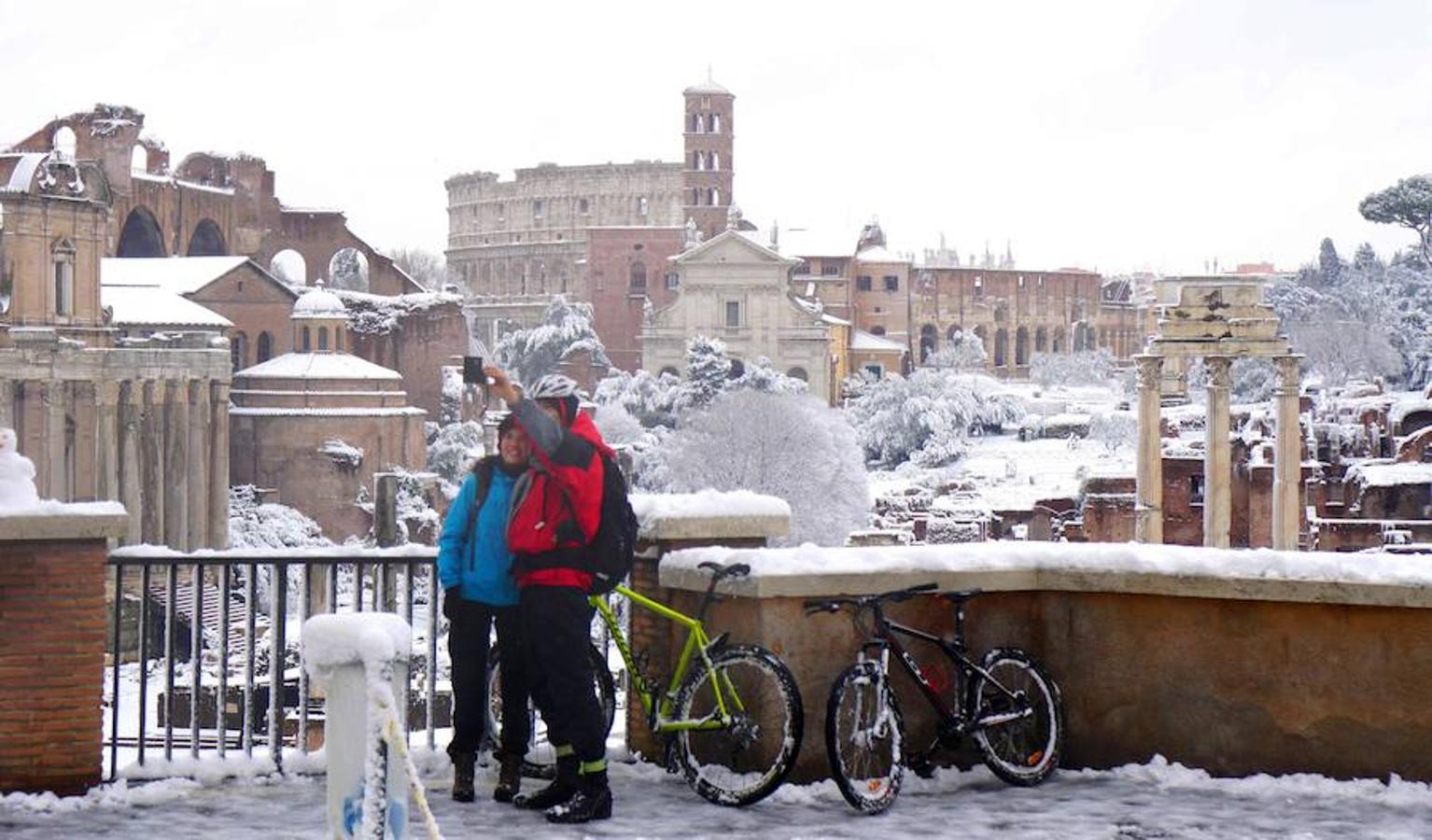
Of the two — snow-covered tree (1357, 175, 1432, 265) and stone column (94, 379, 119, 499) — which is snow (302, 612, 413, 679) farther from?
snow-covered tree (1357, 175, 1432, 265)

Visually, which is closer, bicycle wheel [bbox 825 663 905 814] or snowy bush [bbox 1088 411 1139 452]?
bicycle wheel [bbox 825 663 905 814]

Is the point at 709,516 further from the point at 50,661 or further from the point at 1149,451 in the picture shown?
the point at 1149,451

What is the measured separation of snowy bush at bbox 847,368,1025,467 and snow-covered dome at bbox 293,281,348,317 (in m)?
18.5

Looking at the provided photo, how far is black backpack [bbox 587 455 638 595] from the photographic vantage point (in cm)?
700

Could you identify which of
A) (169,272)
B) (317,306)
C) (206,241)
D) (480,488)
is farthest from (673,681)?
(206,241)

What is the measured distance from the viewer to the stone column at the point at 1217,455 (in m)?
27.6

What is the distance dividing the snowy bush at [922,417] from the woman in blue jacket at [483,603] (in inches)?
2349

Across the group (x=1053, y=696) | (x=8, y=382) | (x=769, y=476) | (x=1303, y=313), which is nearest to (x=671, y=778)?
(x=1053, y=696)

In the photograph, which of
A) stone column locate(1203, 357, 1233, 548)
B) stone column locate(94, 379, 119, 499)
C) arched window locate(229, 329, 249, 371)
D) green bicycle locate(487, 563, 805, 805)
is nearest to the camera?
green bicycle locate(487, 563, 805, 805)

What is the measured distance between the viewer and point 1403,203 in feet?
237

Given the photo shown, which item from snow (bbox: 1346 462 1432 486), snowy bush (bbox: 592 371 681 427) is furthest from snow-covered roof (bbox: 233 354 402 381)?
snow (bbox: 1346 462 1432 486)

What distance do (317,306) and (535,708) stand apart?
174ft

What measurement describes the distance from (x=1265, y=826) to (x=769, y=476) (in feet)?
161

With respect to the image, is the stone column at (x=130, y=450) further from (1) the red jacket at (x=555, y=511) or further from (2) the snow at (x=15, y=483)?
(1) the red jacket at (x=555, y=511)
